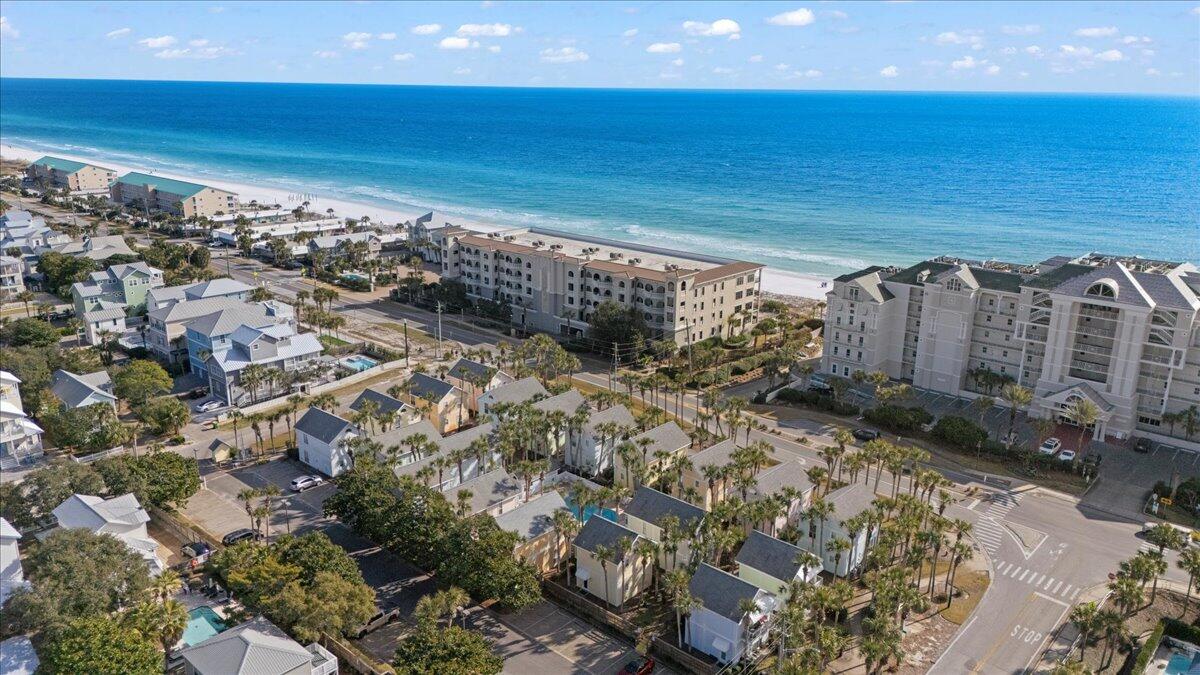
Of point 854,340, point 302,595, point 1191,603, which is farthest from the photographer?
point 854,340

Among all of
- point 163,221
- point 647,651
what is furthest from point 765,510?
point 163,221

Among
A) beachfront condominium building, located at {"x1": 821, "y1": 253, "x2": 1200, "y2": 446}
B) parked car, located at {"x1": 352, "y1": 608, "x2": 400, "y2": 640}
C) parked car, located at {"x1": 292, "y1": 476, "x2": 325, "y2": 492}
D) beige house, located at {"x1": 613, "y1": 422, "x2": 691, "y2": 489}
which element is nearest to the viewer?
parked car, located at {"x1": 352, "y1": 608, "x2": 400, "y2": 640}

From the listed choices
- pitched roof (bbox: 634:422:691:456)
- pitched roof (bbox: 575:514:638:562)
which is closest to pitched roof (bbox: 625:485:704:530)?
pitched roof (bbox: 575:514:638:562)

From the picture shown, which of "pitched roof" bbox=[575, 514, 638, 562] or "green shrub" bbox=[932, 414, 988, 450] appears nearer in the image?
"pitched roof" bbox=[575, 514, 638, 562]

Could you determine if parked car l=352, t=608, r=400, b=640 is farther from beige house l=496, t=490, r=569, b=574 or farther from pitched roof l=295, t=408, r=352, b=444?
pitched roof l=295, t=408, r=352, b=444

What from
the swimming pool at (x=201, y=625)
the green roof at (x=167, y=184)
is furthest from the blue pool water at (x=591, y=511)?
the green roof at (x=167, y=184)

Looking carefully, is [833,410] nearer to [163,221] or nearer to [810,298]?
[810,298]
